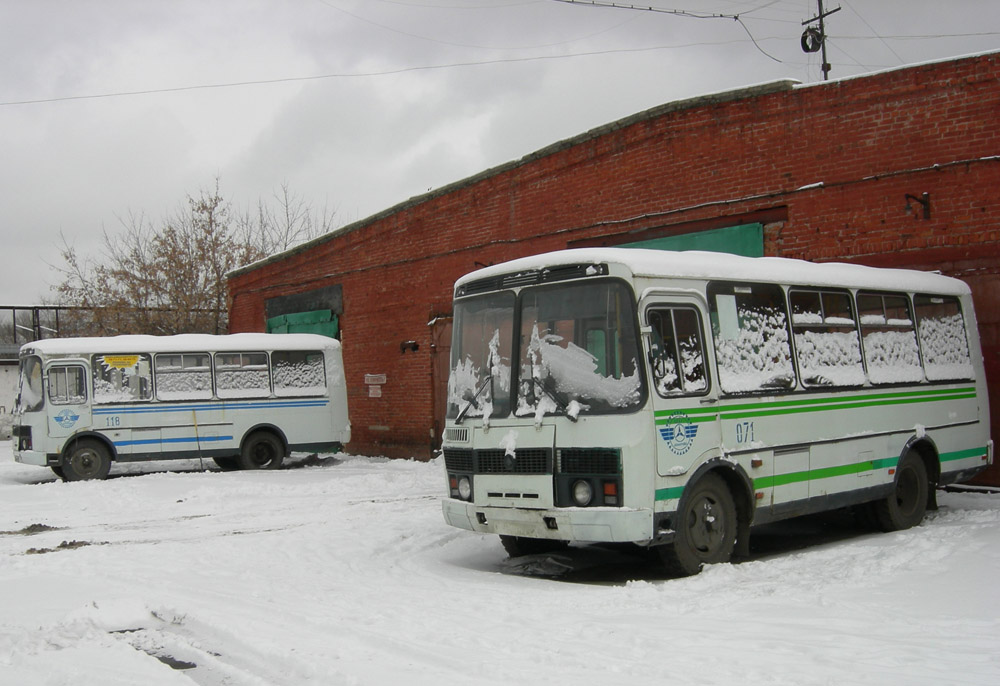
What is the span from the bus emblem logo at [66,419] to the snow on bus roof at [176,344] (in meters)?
1.11

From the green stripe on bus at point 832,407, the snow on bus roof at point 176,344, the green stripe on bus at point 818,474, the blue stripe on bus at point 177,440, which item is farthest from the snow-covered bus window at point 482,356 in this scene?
the snow on bus roof at point 176,344

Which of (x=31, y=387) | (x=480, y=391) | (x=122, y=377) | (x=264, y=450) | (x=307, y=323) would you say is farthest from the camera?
(x=307, y=323)

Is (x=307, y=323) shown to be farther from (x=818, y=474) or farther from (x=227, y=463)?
(x=818, y=474)

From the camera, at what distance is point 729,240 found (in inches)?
580

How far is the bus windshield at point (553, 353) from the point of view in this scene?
8.05 m

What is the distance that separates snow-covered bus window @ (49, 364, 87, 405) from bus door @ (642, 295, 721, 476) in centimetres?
1348

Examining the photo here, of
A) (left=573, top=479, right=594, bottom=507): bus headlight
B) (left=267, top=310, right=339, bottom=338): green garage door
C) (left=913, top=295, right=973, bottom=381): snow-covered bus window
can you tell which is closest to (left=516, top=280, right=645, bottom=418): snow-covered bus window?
(left=573, top=479, right=594, bottom=507): bus headlight

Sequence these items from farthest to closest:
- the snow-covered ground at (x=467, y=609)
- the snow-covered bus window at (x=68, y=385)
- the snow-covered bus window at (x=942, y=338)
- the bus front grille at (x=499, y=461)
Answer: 1. the snow-covered bus window at (x=68, y=385)
2. the snow-covered bus window at (x=942, y=338)
3. the bus front grille at (x=499, y=461)
4. the snow-covered ground at (x=467, y=609)

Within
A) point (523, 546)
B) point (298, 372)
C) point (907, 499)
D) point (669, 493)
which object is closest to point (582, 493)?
point (669, 493)

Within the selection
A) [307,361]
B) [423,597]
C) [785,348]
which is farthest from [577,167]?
[423,597]

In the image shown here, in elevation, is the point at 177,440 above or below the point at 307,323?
below

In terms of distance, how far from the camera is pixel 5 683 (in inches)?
215

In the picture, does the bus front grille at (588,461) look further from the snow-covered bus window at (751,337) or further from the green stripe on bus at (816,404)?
the snow-covered bus window at (751,337)

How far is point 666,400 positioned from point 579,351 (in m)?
0.81
